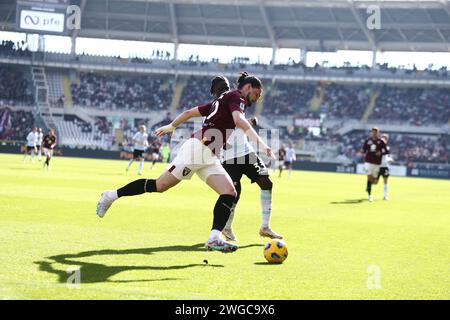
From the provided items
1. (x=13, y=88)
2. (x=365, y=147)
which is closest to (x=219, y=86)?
(x=365, y=147)

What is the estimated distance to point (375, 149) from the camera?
21.8 meters

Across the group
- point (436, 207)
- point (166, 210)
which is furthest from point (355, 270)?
point (436, 207)

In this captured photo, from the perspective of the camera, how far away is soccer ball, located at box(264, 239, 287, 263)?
25.8 ft

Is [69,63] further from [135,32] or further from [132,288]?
[132,288]

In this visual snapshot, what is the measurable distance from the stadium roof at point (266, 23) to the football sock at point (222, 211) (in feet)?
186

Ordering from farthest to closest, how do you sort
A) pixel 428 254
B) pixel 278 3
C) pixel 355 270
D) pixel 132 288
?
pixel 278 3 → pixel 428 254 → pixel 355 270 → pixel 132 288

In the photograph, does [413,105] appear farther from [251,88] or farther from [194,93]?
[251,88]

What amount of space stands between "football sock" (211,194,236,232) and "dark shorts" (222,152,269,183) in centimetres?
178

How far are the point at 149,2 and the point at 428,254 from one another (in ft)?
202

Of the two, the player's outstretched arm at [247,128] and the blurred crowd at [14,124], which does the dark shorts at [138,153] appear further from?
the blurred crowd at [14,124]

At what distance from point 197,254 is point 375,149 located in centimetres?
1448

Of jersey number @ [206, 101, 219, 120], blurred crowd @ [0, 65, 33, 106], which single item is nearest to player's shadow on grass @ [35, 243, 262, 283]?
jersey number @ [206, 101, 219, 120]

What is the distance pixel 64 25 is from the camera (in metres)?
56.3

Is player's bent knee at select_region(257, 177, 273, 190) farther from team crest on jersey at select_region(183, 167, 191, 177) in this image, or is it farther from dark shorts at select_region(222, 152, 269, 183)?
team crest on jersey at select_region(183, 167, 191, 177)
